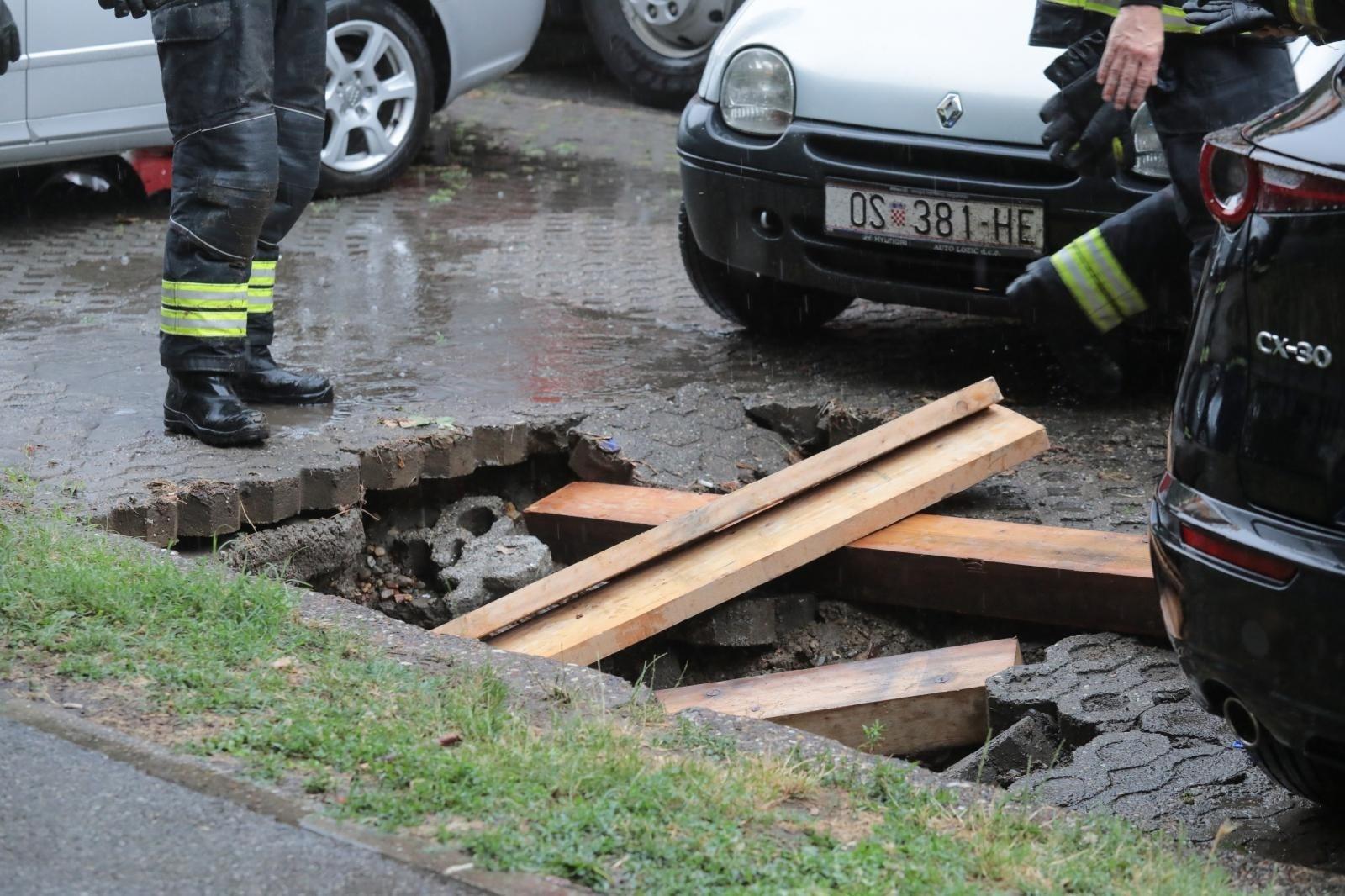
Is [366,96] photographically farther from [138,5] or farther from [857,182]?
[138,5]

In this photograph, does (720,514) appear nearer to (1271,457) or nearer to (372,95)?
(1271,457)

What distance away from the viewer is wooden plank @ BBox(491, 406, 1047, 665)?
3.94 m

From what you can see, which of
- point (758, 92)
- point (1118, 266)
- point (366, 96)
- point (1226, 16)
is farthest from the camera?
point (366, 96)

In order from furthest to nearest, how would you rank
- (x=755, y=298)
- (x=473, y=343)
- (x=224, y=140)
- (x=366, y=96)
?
(x=366, y=96), (x=755, y=298), (x=473, y=343), (x=224, y=140)

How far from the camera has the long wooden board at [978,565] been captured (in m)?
3.87

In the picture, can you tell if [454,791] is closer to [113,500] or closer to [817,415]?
[113,500]

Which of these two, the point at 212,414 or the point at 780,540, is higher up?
the point at 212,414

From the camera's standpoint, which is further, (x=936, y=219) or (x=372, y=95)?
(x=372, y=95)

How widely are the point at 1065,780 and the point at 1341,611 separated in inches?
42.3

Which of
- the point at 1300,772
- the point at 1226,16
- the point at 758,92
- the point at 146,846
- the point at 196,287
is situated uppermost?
the point at 1226,16

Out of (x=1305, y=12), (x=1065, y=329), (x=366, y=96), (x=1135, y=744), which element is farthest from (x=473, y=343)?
(x=1305, y=12)

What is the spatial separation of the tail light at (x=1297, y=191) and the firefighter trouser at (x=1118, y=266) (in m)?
1.82

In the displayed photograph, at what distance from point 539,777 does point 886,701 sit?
131cm

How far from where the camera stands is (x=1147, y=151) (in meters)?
4.62
